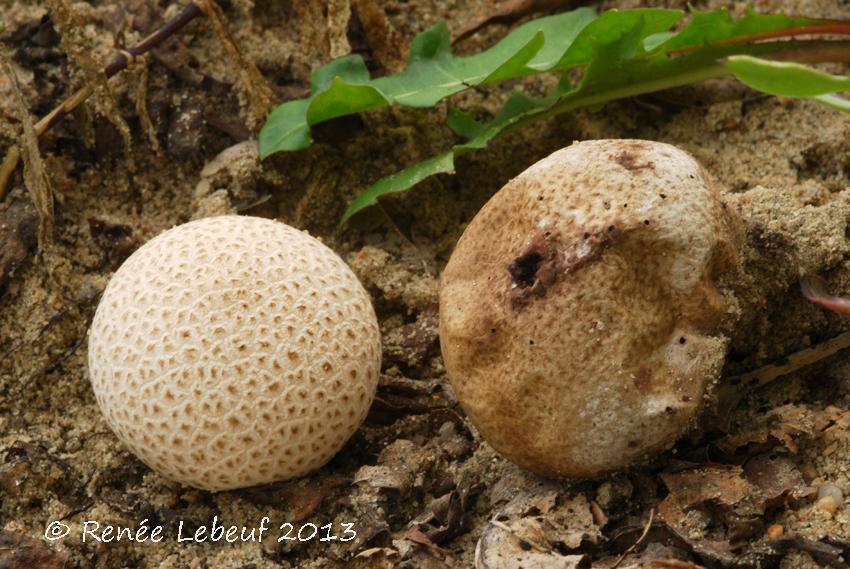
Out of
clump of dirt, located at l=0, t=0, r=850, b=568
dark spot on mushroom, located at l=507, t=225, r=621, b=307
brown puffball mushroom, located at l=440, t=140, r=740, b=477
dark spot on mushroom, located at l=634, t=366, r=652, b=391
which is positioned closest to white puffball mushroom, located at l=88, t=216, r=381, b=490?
clump of dirt, located at l=0, t=0, r=850, b=568

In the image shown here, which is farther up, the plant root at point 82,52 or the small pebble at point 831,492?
the plant root at point 82,52

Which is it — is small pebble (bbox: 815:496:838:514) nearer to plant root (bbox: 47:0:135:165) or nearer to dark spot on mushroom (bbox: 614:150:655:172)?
dark spot on mushroom (bbox: 614:150:655:172)

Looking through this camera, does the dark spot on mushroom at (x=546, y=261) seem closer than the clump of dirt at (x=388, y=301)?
Yes

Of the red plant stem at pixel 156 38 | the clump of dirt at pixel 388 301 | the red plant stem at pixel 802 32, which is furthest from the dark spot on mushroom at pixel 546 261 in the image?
the red plant stem at pixel 156 38

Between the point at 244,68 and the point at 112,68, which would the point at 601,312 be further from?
the point at 112,68

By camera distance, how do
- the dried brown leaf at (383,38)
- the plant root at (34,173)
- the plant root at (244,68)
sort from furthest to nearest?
the dried brown leaf at (383,38) < the plant root at (244,68) < the plant root at (34,173)

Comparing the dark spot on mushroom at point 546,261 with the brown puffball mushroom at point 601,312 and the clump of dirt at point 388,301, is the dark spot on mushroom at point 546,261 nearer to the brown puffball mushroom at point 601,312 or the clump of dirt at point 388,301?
the brown puffball mushroom at point 601,312
